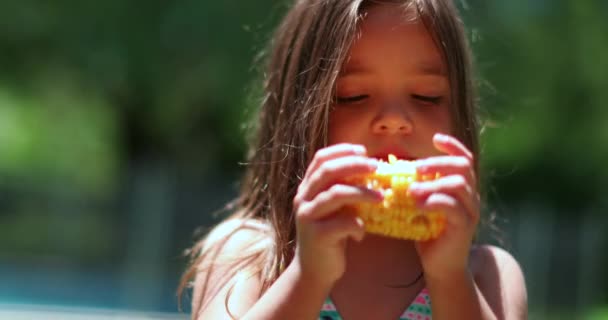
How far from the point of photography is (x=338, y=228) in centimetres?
128

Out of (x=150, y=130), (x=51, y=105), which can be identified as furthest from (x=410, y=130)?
(x=150, y=130)

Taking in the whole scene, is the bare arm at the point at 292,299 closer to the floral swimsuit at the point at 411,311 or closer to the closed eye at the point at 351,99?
the floral swimsuit at the point at 411,311

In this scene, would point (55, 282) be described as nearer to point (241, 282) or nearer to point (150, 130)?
point (150, 130)

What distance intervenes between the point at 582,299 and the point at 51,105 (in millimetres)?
7551

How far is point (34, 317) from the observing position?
2.73 metres

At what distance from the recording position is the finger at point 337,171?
4.22 feet

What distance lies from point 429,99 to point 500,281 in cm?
42

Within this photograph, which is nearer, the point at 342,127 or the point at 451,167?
the point at 451,167

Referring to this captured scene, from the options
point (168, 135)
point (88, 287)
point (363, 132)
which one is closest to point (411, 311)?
point (363, 132)

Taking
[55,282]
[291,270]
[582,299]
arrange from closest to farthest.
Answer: [291,270] → [55,282] → [582,299]

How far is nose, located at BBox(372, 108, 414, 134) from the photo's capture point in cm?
160

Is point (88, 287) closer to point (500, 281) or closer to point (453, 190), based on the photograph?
point (500, 281)

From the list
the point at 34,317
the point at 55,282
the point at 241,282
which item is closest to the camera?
the point at 241,282

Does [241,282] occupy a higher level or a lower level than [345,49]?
lower
